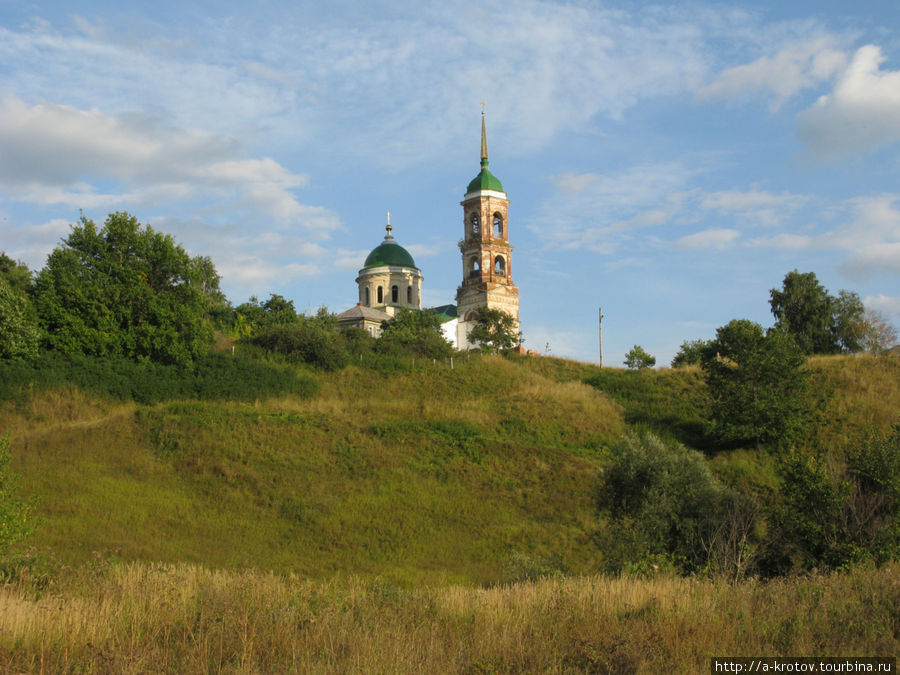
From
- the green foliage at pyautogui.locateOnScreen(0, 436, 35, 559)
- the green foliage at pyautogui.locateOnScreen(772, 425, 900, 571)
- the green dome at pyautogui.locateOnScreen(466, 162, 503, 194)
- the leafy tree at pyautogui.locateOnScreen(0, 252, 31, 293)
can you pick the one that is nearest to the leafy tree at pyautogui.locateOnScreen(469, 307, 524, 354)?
the green dome at pyautogui.locateOnScreen(466, 162, 503, 194)

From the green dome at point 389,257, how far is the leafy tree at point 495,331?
547 inches

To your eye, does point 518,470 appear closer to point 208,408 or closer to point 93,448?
point 208,408

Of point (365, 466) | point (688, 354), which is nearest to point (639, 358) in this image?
point (688, 354)

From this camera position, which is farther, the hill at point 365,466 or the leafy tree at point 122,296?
the leafy tree at point 122,296

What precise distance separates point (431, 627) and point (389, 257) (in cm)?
7037

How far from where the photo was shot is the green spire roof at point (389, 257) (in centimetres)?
7806

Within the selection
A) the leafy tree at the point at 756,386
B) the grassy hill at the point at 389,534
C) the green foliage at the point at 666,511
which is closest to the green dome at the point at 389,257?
the grassy hill at the point at 389,534

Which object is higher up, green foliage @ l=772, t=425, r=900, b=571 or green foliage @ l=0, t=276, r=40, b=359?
green foliage @ l=0, t=276, r=40, b=359

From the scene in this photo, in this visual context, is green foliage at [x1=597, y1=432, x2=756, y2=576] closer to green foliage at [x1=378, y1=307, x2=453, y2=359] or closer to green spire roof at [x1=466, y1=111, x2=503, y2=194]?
green foliage at [x1=378, y1=307, x2=453, y2=359]

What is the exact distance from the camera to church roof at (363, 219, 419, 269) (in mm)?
78062

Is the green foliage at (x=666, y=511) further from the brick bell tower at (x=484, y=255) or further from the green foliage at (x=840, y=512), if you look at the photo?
the brick bell tower at (x=484, y=255)

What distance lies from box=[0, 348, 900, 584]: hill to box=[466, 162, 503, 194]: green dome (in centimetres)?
3221

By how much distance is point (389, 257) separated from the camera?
3086 inches

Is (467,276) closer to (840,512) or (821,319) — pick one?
(821,319)
